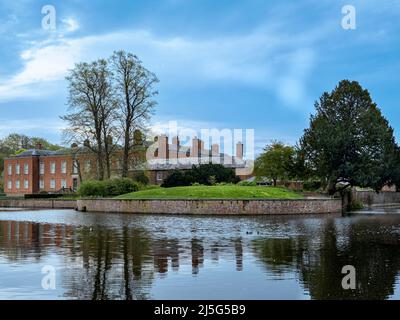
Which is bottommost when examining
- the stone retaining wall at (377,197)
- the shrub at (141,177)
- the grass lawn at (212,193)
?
the stone retaining wall at (377,197)

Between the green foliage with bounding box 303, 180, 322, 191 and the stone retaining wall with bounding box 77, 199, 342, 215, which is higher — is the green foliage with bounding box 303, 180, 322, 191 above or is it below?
above

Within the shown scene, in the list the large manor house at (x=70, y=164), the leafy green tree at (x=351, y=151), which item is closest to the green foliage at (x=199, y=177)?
the leafy green tree at (x=351, y=151)

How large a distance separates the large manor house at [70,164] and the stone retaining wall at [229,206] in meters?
33.1

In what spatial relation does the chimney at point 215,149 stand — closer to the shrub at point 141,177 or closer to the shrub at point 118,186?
the shrub at point 141,177

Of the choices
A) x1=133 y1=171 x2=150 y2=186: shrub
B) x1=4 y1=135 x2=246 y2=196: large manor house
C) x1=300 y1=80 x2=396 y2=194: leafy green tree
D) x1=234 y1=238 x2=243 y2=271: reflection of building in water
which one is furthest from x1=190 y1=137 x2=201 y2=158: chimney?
x1=234 y1=238 x2=243 y2=271: reflection of building in water

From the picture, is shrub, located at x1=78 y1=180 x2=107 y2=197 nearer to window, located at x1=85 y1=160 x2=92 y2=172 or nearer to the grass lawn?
the grass lawn

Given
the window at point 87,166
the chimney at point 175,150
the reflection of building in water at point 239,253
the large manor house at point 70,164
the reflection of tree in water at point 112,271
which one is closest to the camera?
the reflection of tree in water at point 112,271

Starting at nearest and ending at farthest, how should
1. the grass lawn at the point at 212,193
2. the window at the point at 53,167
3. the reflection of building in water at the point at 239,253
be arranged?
1. the reflection of building in water at the point at 239,253
2. the grass lawn at the point at 212,193
3. the window at the point at 53,167

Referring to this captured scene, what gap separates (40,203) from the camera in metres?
59.1

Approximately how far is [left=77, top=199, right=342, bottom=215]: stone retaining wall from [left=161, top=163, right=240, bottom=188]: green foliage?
12.9 m

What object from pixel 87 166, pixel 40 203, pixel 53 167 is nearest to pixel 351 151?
pixel 40 203

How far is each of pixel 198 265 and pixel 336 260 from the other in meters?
3.74

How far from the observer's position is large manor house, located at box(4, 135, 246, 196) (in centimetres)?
7731

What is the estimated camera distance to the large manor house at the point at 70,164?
3044 inches
